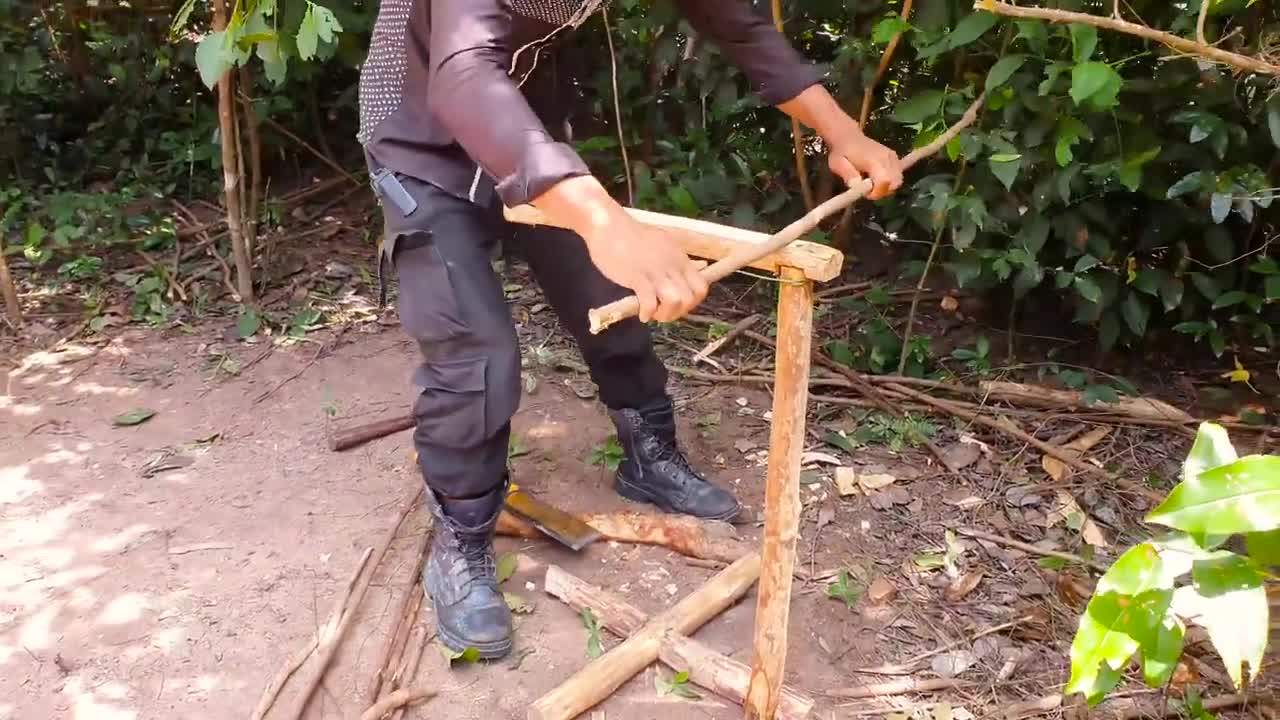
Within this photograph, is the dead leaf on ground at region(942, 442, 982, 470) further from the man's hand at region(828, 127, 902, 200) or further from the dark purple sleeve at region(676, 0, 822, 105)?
the dark purple sleeve at region(676, 0, 822, 105)

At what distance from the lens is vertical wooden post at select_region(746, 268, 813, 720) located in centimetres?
169

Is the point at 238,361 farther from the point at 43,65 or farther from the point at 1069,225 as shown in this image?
the point at 1069,225

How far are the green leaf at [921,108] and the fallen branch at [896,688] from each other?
152cm

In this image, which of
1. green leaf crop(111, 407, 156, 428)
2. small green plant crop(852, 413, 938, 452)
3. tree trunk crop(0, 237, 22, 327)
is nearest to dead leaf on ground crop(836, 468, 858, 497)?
small green plant crop(852, 413, 938, 452)

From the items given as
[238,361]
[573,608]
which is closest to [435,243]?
[573,608]

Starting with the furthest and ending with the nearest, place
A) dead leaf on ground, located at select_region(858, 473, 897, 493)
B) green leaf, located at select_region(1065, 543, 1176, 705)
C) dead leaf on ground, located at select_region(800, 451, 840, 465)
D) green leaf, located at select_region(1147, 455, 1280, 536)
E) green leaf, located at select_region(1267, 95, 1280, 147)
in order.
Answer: dead leaf on ground, located at select_region(800, 451, 840, 465) < dead leaf on ground, located at select_region(858, 473, 897, 493) < green leaf, located at select_region(1267, 95, 1280, 147) < green leaf, located at select_region(1065, 543, 1176, 705) < green leaf, located at select_region(1147, 455, 1280, 536)

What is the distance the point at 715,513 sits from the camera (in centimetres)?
272

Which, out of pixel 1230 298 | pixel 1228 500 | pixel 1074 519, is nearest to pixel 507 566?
pixel 1074 519

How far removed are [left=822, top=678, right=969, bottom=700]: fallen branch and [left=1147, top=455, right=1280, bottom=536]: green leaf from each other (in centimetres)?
132

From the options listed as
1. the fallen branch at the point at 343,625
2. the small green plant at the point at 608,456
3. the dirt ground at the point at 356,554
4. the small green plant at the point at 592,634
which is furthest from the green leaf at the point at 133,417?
the small green plant at the point at 592,634

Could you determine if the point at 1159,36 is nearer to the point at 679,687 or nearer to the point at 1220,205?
the point at 1220,205

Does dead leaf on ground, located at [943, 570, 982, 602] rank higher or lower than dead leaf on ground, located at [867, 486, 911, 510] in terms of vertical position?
lower

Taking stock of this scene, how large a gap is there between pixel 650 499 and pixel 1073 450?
1.27 metres

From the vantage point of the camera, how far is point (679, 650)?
86.7 inches
